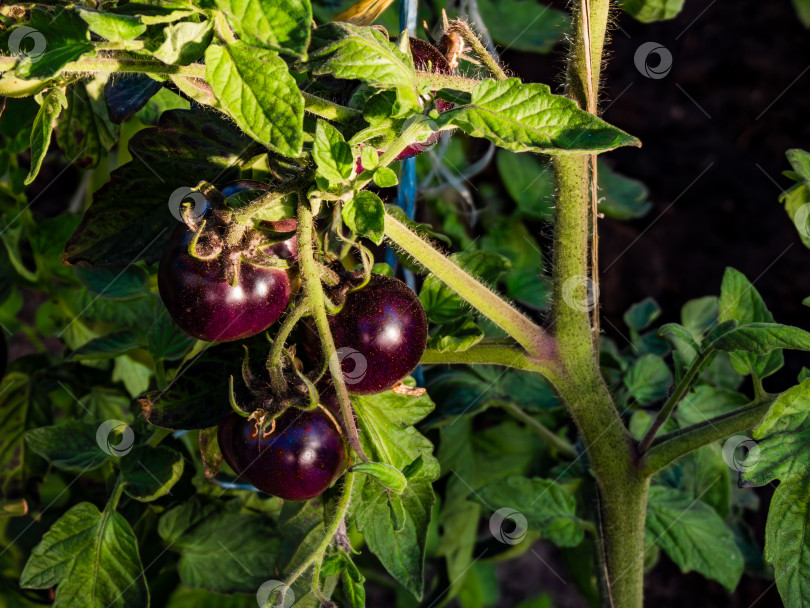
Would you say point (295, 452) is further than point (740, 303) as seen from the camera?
No

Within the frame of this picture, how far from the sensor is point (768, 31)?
1930mm

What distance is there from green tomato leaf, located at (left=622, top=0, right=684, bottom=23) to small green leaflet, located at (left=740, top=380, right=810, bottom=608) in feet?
1.29

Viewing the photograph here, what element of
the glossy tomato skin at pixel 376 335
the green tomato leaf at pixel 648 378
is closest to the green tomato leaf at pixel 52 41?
the glossy tomato skin at pixel 376 335

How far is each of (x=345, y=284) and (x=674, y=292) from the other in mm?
1367

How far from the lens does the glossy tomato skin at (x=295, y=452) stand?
1.75 ft

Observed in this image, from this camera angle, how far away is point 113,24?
40 centimetres

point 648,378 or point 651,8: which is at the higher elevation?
point 651,8

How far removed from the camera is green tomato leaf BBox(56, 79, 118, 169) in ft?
2.31

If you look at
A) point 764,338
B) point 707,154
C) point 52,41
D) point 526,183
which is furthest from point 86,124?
point 707,154

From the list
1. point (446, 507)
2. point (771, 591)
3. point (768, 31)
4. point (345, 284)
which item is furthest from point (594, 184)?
point (768, 31)

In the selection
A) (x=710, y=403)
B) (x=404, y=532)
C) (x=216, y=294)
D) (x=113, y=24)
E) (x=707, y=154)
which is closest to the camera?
(x=113, y=24)

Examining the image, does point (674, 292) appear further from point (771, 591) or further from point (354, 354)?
point (354, 354)

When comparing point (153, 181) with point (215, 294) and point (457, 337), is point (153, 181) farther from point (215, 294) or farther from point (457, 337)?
point (457, 337)

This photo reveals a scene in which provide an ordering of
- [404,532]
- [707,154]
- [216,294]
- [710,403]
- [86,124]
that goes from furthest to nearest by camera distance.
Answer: [707,154]
[710,403]
[86,124]
[404,532]
[216,294]
